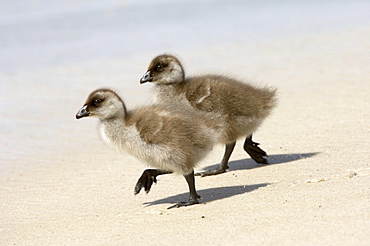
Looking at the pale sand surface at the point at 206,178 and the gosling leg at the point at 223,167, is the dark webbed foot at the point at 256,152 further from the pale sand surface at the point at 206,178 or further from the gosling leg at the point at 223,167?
the gosling leg at the point at 223,167

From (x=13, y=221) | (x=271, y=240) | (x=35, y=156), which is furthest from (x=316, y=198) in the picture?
(x=35, y=156)

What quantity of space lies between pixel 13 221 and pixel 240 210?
2.59 metres

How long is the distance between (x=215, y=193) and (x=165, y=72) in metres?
1.85

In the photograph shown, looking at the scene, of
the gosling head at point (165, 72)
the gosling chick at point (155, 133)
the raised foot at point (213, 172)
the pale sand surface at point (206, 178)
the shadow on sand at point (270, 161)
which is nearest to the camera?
the pale sand surface at point (206, 178)

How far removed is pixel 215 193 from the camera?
762 centimetres

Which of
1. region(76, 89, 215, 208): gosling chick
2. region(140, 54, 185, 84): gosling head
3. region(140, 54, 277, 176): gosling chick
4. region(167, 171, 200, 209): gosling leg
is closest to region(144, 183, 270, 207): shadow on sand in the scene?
region(167, 171, 200, 209): gosling leg

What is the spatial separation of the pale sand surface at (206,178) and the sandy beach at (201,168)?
0.06ft

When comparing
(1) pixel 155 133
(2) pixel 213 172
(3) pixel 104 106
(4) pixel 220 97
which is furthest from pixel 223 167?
(3) pixel 104 106

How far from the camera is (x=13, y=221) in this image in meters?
7.27

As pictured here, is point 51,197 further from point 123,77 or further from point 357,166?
point 123,77

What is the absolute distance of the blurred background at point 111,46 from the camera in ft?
38.7

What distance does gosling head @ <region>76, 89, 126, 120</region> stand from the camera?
7.21m

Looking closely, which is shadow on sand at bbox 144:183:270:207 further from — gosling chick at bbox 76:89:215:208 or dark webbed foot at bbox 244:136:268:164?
dark webbed foot at bbox 244:136:268:164

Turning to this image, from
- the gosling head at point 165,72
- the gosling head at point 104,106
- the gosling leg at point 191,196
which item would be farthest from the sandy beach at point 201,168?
the gosling head at point 104,106
